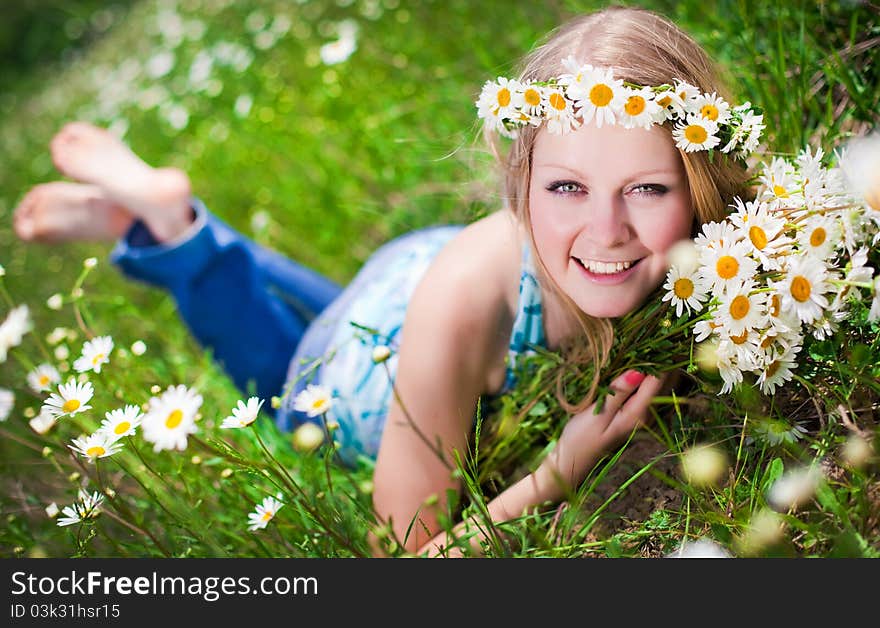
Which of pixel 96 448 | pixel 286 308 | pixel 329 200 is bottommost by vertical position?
pixel 96 448

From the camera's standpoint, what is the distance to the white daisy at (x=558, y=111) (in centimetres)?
101

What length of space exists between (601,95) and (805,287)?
0.33 meters

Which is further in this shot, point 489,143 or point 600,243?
point 489,143

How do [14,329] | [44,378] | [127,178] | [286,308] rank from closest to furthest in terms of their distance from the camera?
[44,378] < [14,329] < [127,178] < [286,308]

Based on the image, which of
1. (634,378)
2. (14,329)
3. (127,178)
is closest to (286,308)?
(127,178)

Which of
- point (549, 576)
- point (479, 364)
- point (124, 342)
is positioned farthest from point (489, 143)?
point (124, 342)

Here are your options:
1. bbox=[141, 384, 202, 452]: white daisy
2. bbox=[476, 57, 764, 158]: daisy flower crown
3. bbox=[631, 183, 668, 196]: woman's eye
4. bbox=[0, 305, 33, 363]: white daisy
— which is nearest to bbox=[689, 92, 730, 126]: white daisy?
bbox=[476, 57, 764, 158]: daisy flower crown

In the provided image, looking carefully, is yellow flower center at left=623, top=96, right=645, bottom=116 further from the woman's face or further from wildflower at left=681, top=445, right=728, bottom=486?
wildflower at left=681, top=445, right=728, bottom=486

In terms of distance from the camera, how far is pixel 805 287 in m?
0.91

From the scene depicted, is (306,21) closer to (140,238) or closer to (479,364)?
(140,238)

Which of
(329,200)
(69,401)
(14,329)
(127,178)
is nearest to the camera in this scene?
(69,401)

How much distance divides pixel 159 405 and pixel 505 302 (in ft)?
2.03

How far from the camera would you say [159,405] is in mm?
989

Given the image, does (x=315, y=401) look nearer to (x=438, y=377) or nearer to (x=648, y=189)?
(x=438, y=377)
